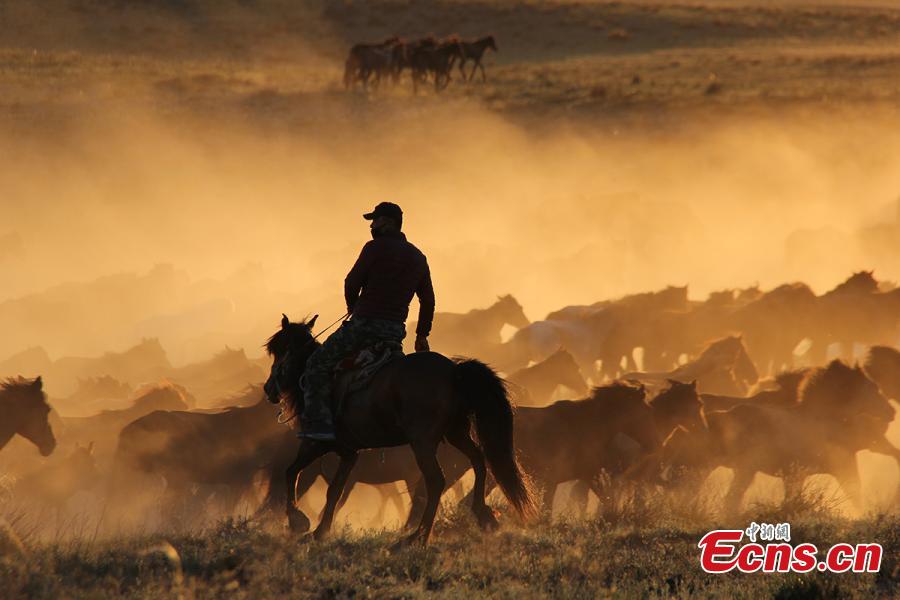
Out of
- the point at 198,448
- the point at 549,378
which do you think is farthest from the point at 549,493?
the point at 549,378

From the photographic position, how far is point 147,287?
28.8m

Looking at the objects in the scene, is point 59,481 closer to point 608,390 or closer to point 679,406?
point 608,390

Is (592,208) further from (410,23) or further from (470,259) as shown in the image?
(410,23)

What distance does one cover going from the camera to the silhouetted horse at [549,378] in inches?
752

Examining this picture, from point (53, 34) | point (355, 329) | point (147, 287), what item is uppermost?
A: point (53, 34)

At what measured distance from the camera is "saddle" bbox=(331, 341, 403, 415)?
979 cm

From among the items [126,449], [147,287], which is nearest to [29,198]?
[147,287]

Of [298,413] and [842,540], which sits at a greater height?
[298,413]

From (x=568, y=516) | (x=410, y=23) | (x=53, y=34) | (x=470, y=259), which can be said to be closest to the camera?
(x=568, y=516)

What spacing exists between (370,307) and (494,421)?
4.02 feet

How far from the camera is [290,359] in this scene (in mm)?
10516

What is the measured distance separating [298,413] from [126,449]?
4.37m

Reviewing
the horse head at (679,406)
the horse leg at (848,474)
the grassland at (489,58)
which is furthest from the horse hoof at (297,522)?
the grassland at (489,58)

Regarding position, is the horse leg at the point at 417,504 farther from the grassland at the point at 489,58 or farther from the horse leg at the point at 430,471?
the grassland at the point at 489,58
